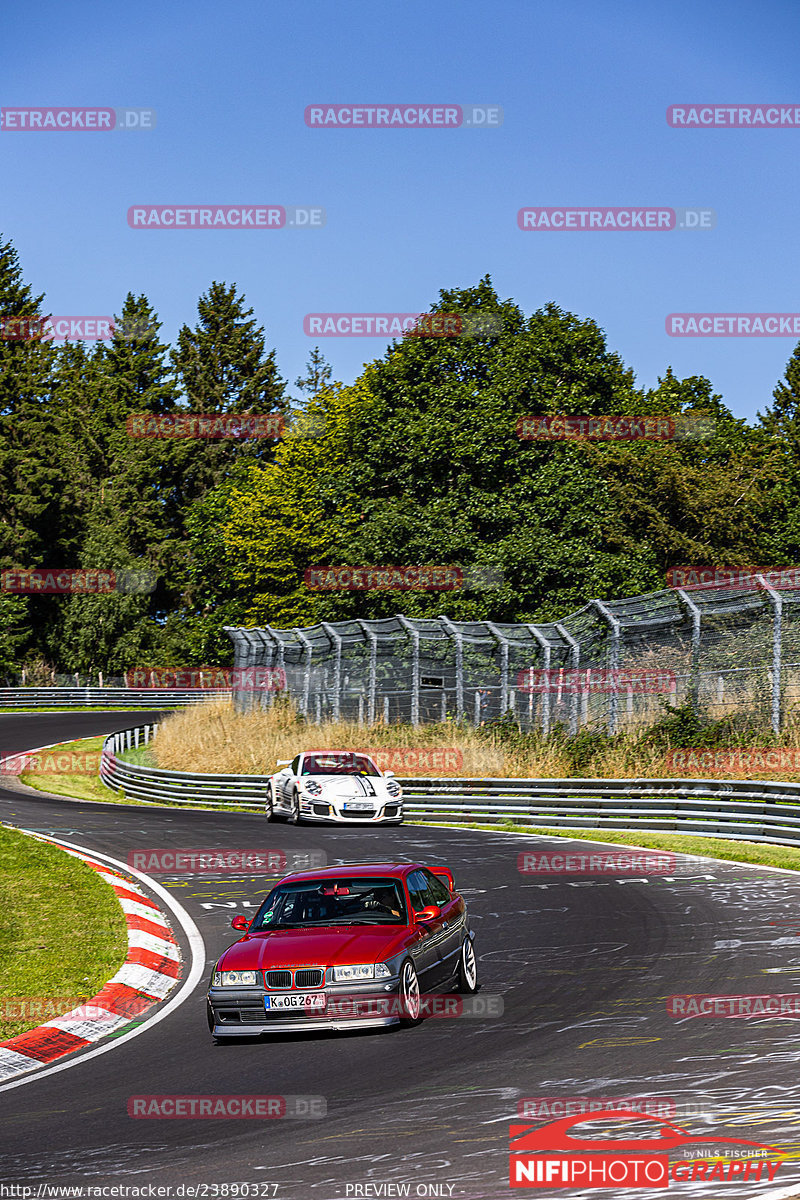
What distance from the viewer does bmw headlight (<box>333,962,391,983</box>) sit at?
909 cm

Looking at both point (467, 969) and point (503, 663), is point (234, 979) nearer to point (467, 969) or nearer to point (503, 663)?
point (467, 969)

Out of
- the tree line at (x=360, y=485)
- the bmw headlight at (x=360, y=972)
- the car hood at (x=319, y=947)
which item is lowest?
the bmw headlight at (x=360, y=972)

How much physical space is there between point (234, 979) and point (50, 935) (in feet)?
18.6

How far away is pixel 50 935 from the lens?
46.8ft

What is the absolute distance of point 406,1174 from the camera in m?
6.01

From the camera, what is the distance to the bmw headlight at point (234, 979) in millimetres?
9211

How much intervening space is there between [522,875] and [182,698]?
5749 centimetres

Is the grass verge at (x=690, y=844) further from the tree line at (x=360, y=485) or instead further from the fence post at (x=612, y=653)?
the tree line at (x=360, y=485)

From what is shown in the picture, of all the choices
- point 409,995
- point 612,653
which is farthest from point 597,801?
point 409,995

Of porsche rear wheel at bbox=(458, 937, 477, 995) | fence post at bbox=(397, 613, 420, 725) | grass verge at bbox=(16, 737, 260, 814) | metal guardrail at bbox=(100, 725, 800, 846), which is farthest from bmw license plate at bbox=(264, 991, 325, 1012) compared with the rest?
fence post at bbox=(397, 613, 420, 725)

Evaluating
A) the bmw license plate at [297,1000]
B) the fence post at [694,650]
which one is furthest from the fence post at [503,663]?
the bmw license plate at [297,1000]

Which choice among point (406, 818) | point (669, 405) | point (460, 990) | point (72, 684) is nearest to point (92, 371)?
point (72, 684)

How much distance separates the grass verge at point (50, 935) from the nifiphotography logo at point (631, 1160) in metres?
5.06

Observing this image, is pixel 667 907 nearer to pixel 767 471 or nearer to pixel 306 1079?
pixel 306 1079
